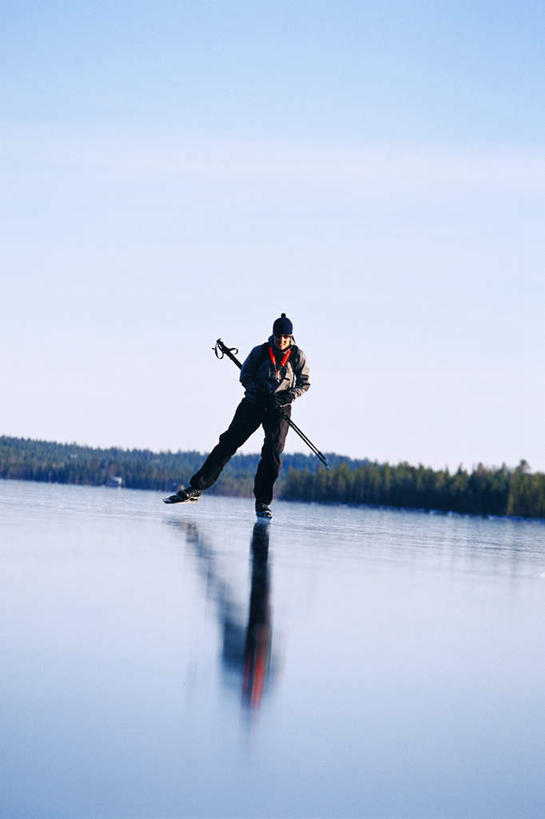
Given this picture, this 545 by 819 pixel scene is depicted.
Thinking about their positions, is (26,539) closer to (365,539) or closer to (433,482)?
(365,539)

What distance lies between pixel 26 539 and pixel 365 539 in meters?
5.42

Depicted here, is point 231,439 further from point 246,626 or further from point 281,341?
point 246,626

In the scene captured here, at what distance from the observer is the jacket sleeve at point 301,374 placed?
15391 millimetres

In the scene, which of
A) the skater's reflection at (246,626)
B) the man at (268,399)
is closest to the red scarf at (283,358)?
the man at (268,399)

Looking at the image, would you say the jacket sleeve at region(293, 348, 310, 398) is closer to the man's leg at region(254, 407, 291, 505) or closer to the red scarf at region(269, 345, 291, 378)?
the red scarf at region(269, 345, 291, 378)

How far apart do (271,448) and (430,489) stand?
453ft

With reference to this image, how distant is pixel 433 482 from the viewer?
15288 cm

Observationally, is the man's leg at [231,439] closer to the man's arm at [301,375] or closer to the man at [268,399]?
the man at [268,399]

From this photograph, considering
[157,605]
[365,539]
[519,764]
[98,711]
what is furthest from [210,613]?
[365,539]

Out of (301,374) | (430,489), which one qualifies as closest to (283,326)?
(301,374)

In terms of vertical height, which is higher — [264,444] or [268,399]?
[268,399]

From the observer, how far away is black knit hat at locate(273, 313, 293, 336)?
595 inches

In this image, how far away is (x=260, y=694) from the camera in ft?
12.7

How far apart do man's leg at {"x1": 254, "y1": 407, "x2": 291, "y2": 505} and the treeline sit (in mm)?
127949
